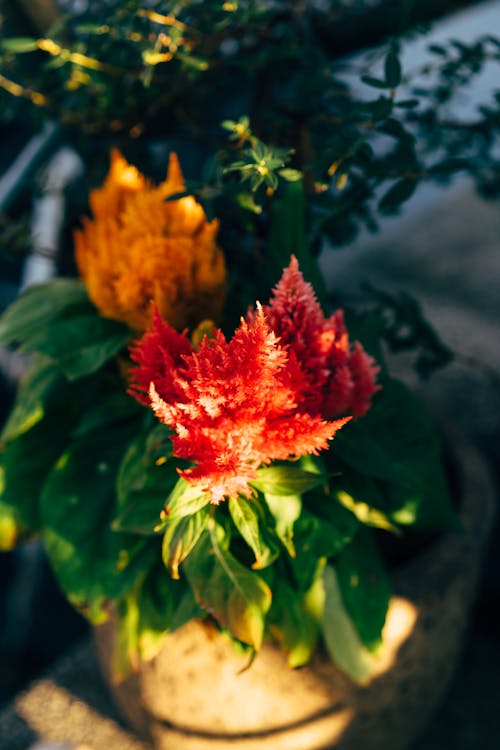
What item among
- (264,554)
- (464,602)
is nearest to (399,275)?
(464,602)

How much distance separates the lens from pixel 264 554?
0.82m

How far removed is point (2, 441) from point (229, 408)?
61 cm

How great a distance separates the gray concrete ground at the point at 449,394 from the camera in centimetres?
155

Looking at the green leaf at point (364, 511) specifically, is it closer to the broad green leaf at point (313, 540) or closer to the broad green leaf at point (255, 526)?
the broad green leaf at point (313, 540)

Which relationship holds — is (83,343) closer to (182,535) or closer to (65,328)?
(65,328)

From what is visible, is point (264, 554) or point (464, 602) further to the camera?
point (464, 602)

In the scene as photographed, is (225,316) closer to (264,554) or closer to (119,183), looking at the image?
(119,183)

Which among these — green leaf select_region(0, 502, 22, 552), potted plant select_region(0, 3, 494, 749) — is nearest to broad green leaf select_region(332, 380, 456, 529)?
potted plant select_region(0, 3, 494, 749)

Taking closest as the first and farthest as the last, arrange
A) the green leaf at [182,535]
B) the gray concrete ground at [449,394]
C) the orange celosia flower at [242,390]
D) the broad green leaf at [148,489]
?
the orange celosia flower at [242,390], the green leaf at [182,535], the broad green leaf at [148,489], the gray concrete ground at [449,394]

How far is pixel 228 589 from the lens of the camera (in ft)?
2.77

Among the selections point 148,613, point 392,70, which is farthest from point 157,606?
point 392,70

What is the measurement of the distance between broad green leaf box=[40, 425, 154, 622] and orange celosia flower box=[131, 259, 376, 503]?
37 centimetres

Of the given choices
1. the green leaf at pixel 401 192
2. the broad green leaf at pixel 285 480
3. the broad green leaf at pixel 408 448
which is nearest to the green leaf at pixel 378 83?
the green leaf at pixel 401 192

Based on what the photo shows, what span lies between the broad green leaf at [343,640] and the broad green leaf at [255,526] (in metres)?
0.29
